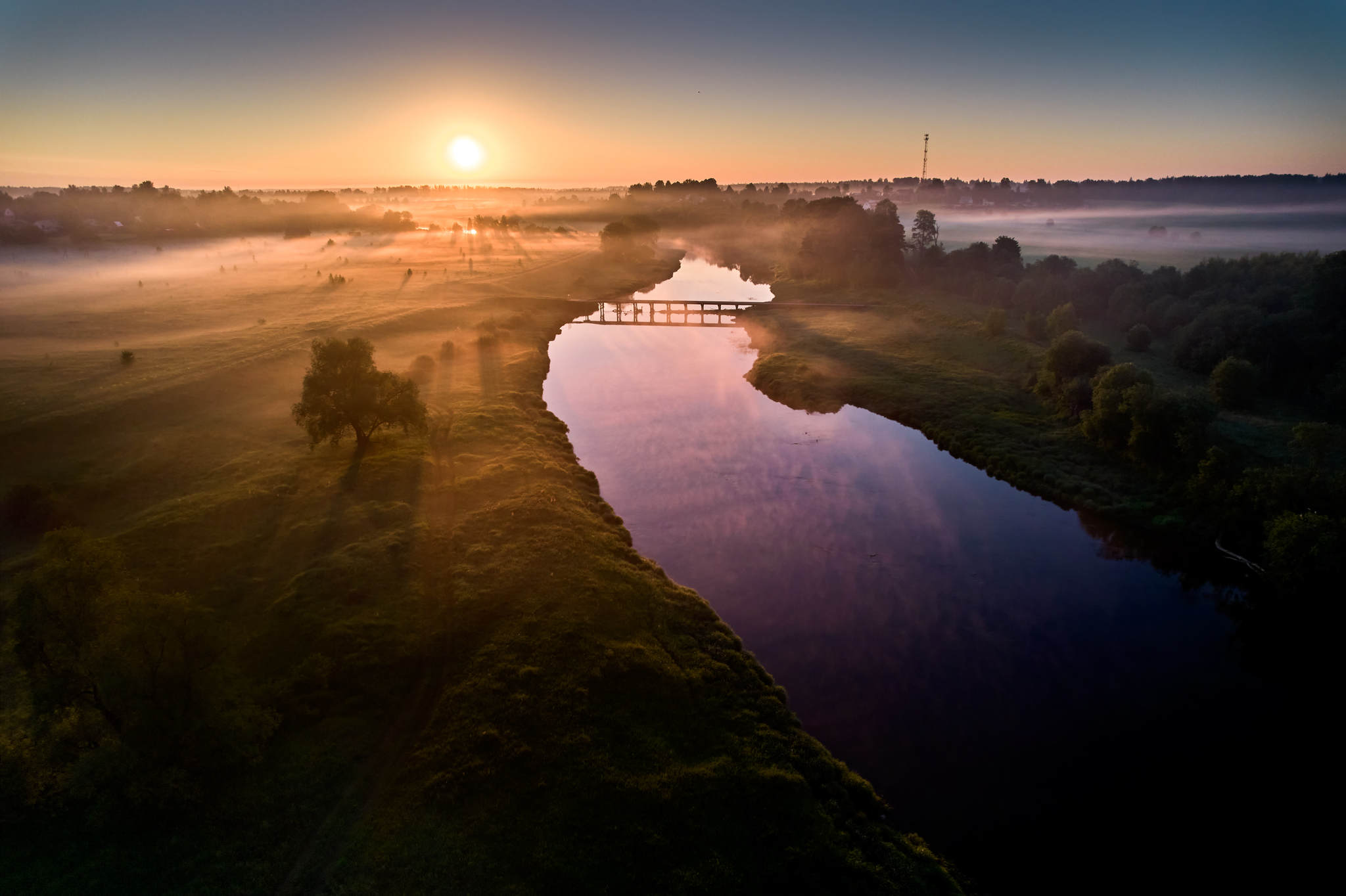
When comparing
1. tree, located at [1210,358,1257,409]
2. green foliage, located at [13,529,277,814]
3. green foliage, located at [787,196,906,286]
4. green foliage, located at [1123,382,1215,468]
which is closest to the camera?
green foliage, located at [13,529,277,814]

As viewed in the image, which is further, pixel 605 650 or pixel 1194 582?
pixel 1194 582

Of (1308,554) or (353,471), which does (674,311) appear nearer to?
(353,471)

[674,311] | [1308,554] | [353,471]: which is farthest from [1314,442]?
[674,311]

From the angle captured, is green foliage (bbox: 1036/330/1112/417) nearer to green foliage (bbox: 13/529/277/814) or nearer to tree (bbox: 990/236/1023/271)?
tree (bbox: 990/236/1023/271)

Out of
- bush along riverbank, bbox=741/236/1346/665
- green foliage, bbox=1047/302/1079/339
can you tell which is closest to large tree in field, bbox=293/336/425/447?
bush along riverbank, bbox=741/236/1346/665

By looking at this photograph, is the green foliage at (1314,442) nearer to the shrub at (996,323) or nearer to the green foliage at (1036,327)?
the shrub at (996,323)

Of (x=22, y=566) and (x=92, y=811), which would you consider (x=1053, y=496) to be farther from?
(x=22, y=566)

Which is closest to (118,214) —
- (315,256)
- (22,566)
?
(315,256)
